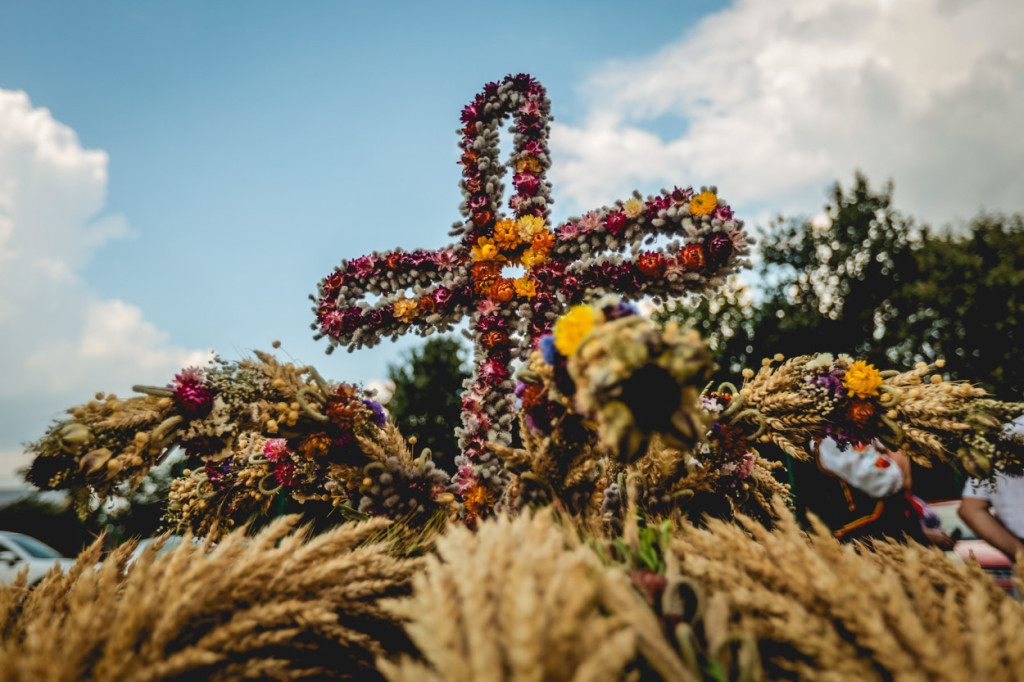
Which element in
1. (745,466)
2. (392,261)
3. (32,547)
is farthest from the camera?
(32,547)

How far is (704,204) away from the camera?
6.70 feet

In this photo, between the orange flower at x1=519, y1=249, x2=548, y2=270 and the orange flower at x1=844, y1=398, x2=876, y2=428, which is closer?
the orange flower at x1=844, y1=398, x2=876, y2=428

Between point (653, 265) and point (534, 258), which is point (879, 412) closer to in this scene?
point (653, 265)

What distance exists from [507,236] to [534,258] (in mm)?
176

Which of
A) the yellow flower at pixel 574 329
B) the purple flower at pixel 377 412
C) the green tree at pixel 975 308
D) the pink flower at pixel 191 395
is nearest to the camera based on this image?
the yellow flower at pixel 574 329

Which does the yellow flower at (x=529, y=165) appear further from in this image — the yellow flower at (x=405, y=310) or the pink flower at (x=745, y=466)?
the pink flower at (x=745, y=466)

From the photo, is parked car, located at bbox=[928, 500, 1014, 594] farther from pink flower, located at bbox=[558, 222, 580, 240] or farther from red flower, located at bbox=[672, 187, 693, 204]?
pink flower, located at bbox=[558, 222, 580, 240]

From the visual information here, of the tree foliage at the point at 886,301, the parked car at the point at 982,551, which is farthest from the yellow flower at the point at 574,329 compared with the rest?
the tree foliage at the point at 886,301

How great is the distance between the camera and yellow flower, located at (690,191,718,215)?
2.03 meters

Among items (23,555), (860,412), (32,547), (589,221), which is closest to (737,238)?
(589,221)

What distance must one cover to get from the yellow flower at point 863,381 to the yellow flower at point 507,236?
4.61 ft

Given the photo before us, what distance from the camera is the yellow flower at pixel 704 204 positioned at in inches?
→ 80.0

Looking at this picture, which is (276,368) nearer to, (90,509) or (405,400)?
(90,509)

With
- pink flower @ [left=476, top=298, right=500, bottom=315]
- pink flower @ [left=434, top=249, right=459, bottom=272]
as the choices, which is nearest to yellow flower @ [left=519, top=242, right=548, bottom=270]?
pink flower @ [left=476, top=298, right=500, bottom=315]
